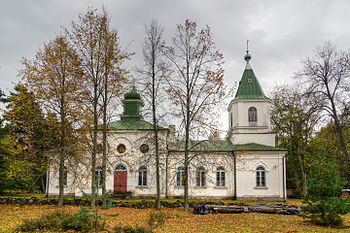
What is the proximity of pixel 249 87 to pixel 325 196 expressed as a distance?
56.0 feet

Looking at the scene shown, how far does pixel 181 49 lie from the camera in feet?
58.6

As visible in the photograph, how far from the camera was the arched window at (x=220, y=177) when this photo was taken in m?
25.2

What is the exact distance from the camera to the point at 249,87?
91.7ft

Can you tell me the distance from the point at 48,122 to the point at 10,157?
5090mm

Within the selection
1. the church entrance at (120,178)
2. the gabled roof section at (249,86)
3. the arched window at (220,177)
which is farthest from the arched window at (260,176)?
the church entrance at (120,178)

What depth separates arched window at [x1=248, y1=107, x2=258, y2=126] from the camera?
2692cm

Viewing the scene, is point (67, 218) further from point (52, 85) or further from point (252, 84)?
point (252, 84)

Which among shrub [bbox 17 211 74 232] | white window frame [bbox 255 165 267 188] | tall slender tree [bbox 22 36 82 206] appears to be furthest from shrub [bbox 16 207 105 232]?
white window frame [bbox 255 165 267 188]

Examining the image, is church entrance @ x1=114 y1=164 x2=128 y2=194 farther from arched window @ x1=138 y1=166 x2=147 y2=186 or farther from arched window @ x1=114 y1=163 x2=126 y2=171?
arched window @ x1=138 y1=166 x2=147 y2=186

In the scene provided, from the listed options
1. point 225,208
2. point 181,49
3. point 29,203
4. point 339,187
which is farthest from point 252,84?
point 29,203

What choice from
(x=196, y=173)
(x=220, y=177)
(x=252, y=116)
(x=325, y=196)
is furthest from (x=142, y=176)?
(x=325, y=196)

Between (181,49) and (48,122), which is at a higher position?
(181,49)

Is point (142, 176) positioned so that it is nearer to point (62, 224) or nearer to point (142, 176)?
point (142, 176)

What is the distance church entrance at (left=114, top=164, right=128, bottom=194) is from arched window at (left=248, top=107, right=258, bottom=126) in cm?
1224
